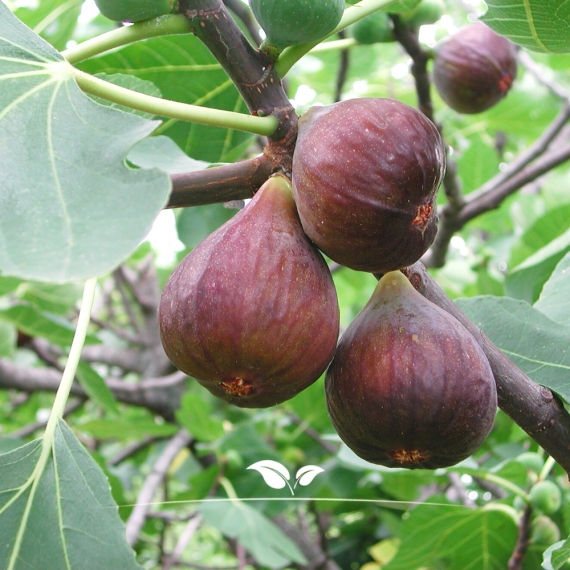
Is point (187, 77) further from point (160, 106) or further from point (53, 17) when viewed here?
point (53, 17)

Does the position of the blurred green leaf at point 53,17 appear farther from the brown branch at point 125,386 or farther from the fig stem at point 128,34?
the brown branch at point 125,386

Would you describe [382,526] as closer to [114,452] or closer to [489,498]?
[489,498]

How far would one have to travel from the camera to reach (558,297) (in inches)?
45.3

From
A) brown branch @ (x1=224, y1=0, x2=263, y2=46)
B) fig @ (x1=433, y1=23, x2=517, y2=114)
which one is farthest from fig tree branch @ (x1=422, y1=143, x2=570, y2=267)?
brown branch @ (x1=224, y1=0, x2=263, y2=46)

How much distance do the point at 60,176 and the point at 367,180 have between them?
1.05 ft

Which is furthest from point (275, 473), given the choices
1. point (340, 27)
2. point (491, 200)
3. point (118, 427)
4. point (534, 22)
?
point (118, 427)

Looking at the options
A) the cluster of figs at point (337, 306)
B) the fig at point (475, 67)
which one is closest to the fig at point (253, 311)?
the cluster of figs at point (337, 306)

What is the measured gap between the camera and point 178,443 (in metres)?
2.66

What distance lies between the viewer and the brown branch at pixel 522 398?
0.93 m

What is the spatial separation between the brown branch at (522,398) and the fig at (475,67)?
1.08 meters

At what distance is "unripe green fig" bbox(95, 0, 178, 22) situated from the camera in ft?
2.70

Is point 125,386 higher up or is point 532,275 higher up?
point 532,275

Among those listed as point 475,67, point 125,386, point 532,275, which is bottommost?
point 125,386

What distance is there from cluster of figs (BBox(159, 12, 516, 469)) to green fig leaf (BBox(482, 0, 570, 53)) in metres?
0.30
